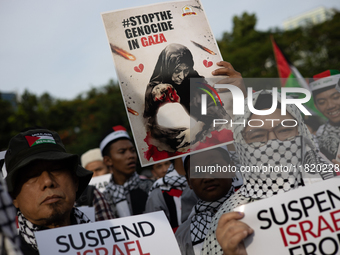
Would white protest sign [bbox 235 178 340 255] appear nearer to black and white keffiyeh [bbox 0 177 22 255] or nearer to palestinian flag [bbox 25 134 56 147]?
black and white keffiyeh [bbox 0 177 22 255]

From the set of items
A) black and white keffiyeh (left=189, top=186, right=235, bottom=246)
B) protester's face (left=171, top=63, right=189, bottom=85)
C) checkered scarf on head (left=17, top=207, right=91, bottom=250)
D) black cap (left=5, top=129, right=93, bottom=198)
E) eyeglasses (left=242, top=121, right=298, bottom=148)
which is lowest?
black and white keffiyeh (left=189, top=186, right=235, bottom=246)

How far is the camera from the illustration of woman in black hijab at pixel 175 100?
8.25ft

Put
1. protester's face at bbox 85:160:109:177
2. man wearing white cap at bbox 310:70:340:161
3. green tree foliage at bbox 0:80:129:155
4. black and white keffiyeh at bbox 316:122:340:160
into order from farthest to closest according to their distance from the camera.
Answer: green tree foliage at bbox 0:80:129:155 < protester's face at bbox 85:160:109:177 < man wearing white cap at bbox 310:70:340:161 < black and white keffiyeh at bbox 316:122:340:160

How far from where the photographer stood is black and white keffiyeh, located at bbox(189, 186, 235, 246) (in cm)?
257

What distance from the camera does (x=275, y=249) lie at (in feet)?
5.81

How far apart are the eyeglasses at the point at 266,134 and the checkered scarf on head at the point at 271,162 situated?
0.02 meters

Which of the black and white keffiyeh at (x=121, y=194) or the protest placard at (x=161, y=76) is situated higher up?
the protest placard at (x=161, y=76)

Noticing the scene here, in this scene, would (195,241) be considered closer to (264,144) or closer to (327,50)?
(264,144)

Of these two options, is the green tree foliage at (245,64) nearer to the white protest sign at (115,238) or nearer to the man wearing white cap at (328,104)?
the man wearing white cap at (328,104)

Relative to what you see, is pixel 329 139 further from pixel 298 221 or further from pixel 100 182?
pixel 100 182

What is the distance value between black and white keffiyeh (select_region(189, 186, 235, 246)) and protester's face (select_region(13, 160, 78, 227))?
0.94 meters

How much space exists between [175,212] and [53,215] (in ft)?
5.36

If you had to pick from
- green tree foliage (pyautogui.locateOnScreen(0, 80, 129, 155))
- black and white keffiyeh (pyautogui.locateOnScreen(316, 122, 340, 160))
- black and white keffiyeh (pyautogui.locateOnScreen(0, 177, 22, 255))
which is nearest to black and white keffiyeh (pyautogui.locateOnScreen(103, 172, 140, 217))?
black and white keffiyeh (pyautogui.locateOnScreen(316, 122, 340, 160))

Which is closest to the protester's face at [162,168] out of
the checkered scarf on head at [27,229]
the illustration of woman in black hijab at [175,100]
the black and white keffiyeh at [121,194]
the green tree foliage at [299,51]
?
the black and white keffiyeh at [121,194]
